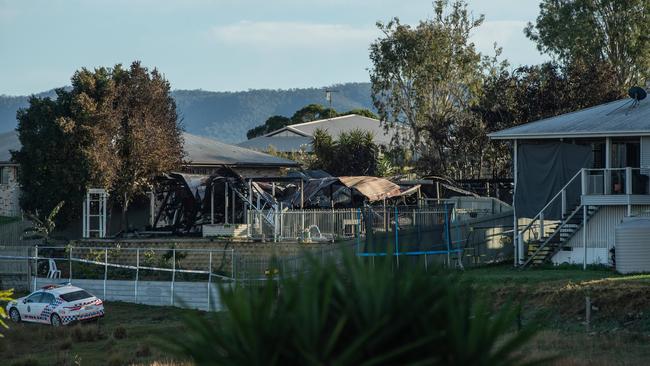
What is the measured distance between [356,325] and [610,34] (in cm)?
6753

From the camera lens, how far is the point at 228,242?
41062 mm

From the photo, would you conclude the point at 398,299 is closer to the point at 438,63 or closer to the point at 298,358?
the point at 298,358

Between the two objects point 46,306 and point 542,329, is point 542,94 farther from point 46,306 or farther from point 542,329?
point 542,329

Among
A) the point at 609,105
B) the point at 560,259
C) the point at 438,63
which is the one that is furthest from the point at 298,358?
Result: the point at 438,63

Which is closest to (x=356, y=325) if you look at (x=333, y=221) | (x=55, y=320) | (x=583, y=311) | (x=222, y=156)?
(x=583, y=311)

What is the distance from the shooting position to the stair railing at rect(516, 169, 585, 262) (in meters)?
37.4

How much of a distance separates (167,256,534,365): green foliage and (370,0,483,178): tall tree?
60358mm

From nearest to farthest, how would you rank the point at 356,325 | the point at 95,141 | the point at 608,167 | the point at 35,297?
the point at 356,325 → the point at 35,297 → the point at 608,167 → the point at 95,141

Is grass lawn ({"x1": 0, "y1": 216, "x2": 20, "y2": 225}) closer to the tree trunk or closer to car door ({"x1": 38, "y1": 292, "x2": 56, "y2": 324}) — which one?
the tree trunk

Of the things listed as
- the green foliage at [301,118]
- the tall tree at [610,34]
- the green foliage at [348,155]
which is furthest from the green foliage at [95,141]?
the green foliage at [301,118]

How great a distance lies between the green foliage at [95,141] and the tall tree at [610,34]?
3195 centimetres

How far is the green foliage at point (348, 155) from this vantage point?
227 ft

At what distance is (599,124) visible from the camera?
37.8 metres

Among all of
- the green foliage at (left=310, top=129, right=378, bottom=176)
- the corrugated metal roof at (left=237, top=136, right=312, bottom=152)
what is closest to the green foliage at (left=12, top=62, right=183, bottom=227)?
the green foliage at (left=310, top=129, right=378, bottom=176)
